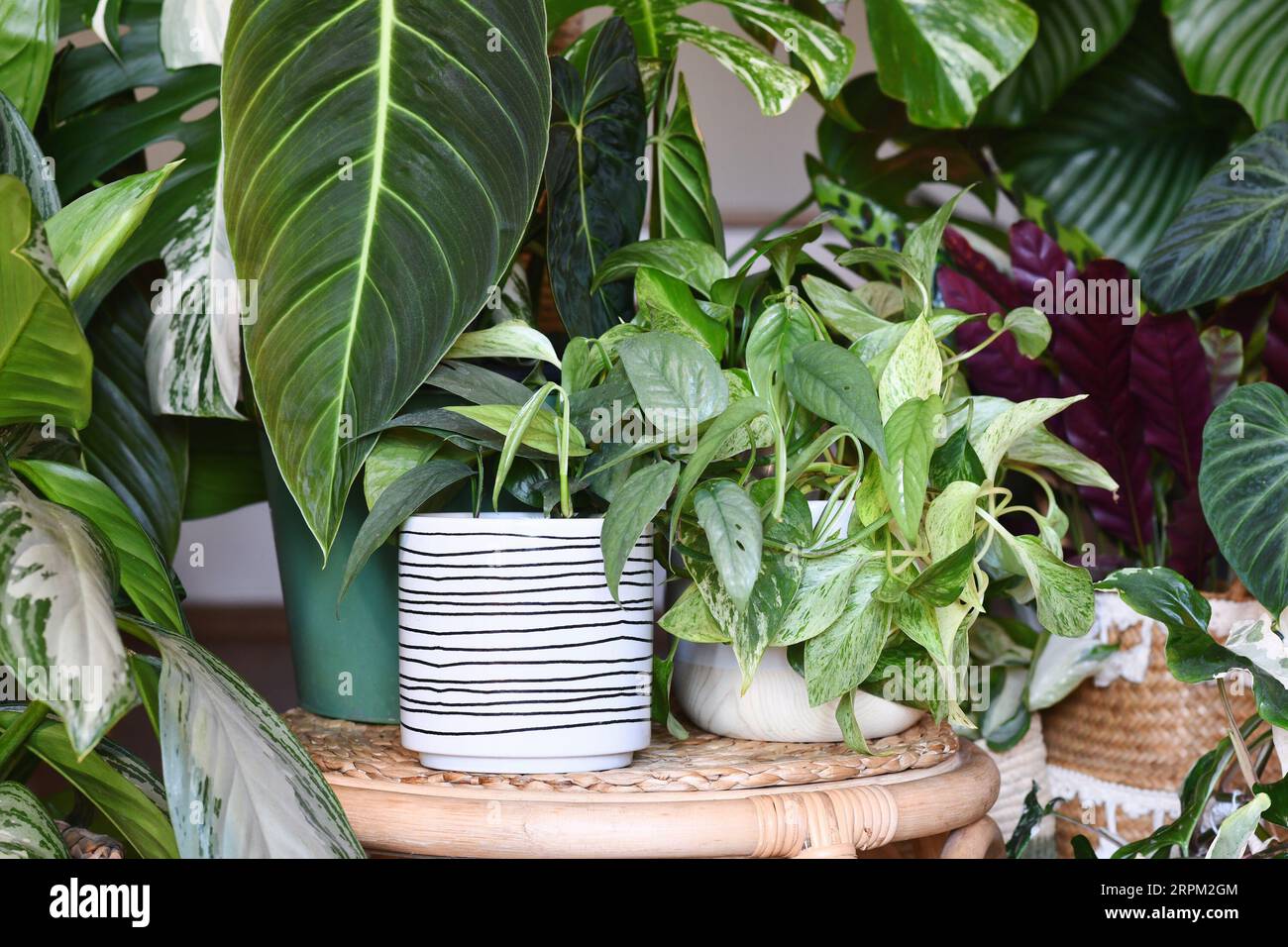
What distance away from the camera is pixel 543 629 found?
638 mm

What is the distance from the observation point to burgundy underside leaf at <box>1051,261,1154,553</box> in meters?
1.03

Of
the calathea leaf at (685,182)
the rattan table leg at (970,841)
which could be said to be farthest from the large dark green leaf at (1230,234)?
the rattan table leg at (970,841)

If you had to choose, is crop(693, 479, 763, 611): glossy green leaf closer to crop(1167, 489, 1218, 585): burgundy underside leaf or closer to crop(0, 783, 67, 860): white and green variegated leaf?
crop(0, 783, 67, 860): white and green variegated leaf

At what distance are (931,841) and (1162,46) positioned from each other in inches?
42.2

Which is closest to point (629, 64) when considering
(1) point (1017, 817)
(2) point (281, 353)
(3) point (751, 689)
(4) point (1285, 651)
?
(2) point (281, 353)

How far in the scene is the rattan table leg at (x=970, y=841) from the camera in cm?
72

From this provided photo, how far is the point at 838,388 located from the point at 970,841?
35 centimetres

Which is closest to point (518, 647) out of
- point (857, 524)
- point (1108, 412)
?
point (857, 524)

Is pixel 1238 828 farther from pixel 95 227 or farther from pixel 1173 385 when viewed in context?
pixel 95 227

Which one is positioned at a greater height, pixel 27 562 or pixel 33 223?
pixel 33 223

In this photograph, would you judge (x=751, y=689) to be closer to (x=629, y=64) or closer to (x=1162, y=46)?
(x=629, y=64)

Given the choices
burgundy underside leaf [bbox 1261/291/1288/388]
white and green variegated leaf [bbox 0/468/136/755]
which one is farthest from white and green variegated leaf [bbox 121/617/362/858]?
burgundy underside leaf [bbox 1261/291/1288/388]
